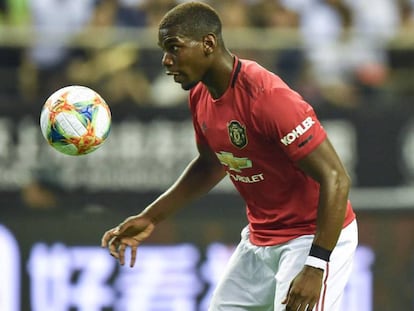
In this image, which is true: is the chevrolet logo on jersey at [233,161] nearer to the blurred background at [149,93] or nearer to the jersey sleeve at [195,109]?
the jersey sleeve at [195,109]

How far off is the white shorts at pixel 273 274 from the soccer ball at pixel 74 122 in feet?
3.10

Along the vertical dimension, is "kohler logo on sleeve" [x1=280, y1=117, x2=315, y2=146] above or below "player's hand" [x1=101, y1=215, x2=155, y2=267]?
above

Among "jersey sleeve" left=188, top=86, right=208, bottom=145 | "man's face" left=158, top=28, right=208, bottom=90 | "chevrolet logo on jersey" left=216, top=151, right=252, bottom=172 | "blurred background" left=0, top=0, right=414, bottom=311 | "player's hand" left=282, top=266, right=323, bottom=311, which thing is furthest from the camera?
"blurred background" left=0, top=0, right=414, bottom=311

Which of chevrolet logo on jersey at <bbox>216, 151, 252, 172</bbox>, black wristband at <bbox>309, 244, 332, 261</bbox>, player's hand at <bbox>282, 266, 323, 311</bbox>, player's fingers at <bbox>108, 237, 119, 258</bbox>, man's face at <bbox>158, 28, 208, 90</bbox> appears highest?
man's face at <bbox>158, 28, 208, 90</bbox>

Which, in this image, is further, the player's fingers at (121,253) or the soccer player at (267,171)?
the player's fingers at (121,253)

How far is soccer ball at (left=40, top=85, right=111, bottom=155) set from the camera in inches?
223

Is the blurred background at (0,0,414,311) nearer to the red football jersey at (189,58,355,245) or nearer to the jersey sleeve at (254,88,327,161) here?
the red football jersey at (189,58,355,245)

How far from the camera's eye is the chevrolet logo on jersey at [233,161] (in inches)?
215

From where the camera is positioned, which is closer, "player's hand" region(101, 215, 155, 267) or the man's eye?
the man's eye

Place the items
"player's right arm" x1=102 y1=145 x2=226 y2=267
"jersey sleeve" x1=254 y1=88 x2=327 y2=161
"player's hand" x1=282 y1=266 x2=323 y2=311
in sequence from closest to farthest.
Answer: "player's hand" x1=282 y1=266 x2=323 y2=311
"jersey sleeve" x1=254 y1=88 x2=327 y2=161
"player's right arm" x1=102 y1=145 x2=226 y2=267

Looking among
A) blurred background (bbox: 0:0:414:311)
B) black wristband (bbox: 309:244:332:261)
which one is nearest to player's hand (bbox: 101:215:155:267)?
black wristband (bbox: 309:244:332:261)

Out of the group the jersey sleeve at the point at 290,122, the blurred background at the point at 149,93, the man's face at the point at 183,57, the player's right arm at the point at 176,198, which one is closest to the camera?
the jersey sleeve at the point at 290,122

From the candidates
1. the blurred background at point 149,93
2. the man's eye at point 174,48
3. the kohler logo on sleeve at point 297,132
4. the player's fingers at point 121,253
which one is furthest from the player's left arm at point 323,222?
the blurred background at point 149,93

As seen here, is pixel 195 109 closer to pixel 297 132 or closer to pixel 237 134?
pixel 237 134
